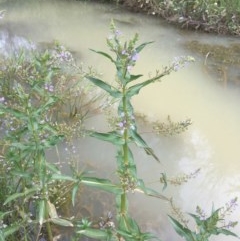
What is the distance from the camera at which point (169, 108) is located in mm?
4027

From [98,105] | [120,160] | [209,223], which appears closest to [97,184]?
[120,160]

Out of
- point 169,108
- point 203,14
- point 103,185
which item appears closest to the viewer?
point 103,185

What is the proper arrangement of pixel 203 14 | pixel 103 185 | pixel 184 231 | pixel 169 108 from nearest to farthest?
1. pixel 184 231
2. pixel 103 185
3. pixel 169 108
4. pixel 203 14

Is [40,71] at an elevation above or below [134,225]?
above

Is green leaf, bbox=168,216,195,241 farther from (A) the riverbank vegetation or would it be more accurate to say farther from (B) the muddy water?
(A) the riverbank vegetation

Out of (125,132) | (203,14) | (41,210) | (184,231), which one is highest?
(203,14)

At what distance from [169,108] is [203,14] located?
8.94 ft

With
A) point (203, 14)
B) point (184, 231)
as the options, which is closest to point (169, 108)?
point (184, 231)

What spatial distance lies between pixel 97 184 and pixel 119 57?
58cm

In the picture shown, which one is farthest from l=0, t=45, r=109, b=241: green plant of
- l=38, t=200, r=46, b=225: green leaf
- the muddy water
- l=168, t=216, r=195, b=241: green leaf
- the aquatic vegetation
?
the muddy water

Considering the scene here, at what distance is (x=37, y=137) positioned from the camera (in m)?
1.91

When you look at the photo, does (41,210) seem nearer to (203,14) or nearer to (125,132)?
(125,132)

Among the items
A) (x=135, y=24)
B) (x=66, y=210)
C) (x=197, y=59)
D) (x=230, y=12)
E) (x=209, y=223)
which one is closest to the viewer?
(x=209, y=223)

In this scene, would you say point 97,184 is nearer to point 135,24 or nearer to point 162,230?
point 162,230
